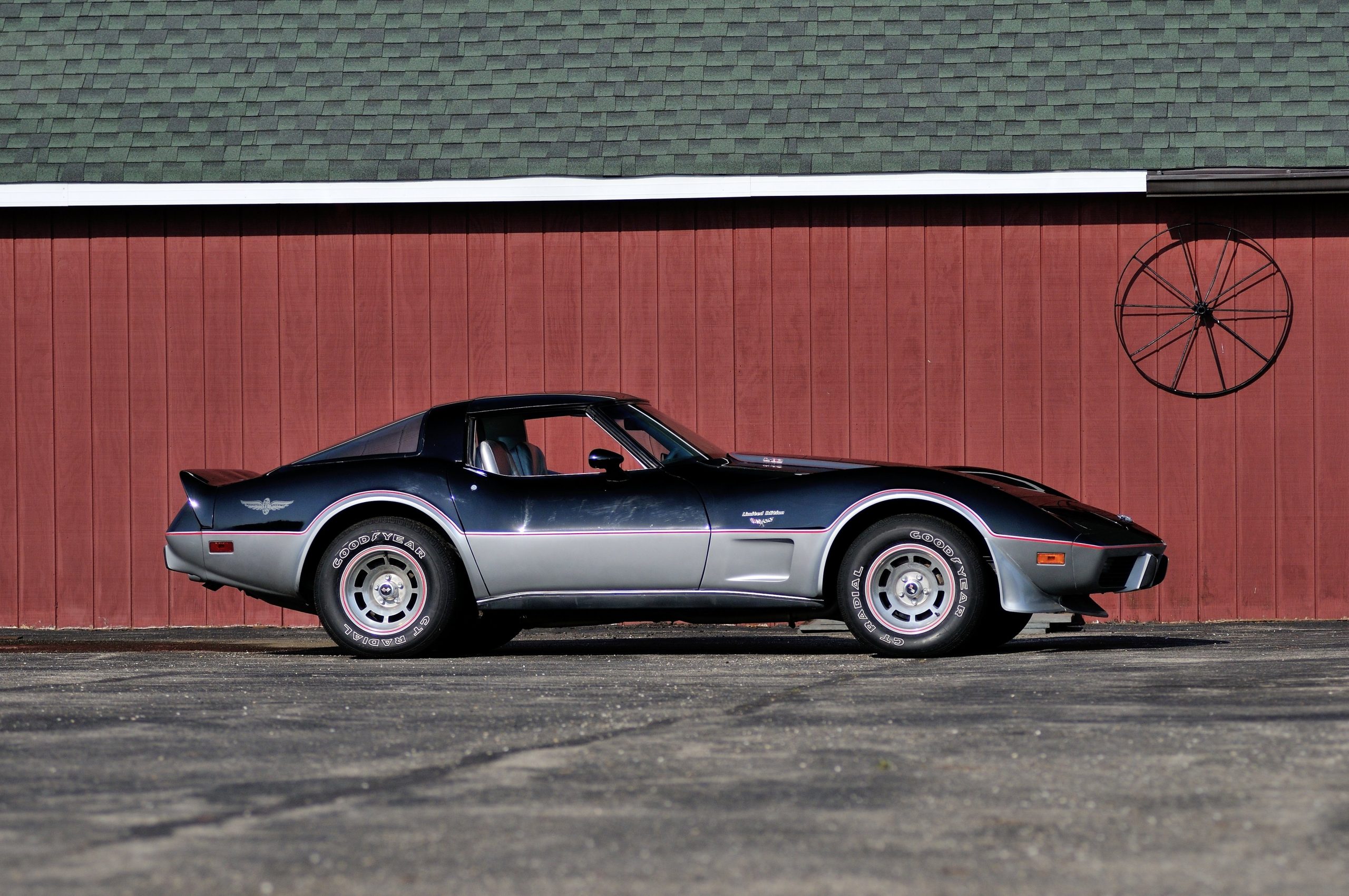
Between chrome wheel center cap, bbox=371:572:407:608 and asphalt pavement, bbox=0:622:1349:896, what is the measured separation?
91 centimetres

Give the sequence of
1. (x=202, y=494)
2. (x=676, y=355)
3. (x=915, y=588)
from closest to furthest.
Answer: (x=915, y=588), (x=202, y=494), (x=676, y=355)

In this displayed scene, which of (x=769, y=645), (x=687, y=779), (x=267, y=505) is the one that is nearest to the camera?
(x=687, y=779)

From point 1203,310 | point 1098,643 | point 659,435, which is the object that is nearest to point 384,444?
point 659,435

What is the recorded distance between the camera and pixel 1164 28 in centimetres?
1199

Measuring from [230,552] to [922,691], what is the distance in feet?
12.7

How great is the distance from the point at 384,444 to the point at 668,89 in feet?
13.1

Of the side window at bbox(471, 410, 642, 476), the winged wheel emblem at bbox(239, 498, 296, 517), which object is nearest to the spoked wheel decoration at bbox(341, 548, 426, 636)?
the winged wheel emblem at bbox(239, 498, 296, 517)

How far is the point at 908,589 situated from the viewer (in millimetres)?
8281

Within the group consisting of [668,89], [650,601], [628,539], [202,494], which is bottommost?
[650,601]

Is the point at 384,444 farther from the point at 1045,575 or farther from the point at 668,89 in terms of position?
the point at 668,89

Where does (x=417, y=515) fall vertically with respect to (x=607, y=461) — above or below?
below

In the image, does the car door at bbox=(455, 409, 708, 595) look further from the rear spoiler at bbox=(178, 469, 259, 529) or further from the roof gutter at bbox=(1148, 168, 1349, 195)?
the roof gutter at bbox=(1148, 168, 1349, 195)

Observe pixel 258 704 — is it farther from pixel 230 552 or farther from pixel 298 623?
pixel 298 623

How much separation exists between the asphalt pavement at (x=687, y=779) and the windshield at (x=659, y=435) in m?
1.26
